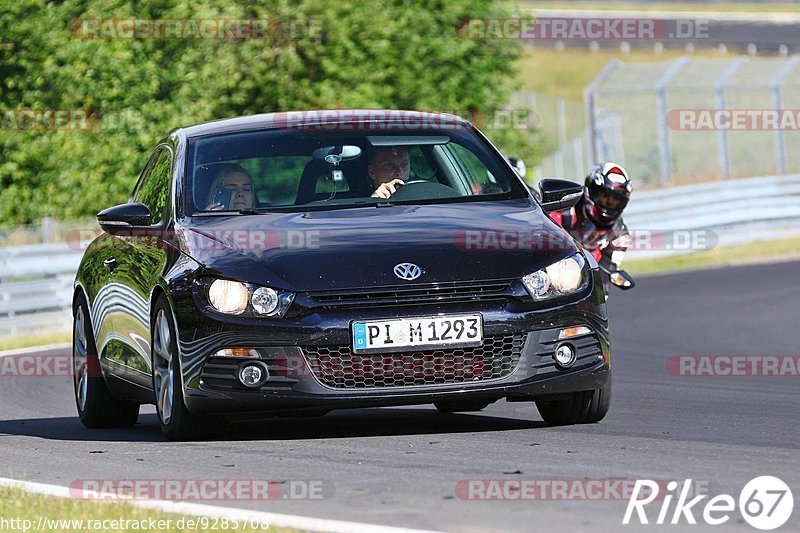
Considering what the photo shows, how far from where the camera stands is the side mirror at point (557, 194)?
30.5 ft

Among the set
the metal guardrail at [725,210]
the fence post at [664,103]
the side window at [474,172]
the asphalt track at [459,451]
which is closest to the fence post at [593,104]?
the fence post at [664,103]

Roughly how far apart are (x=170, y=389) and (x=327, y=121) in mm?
1870

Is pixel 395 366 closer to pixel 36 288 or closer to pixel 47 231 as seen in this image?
pixel 36 288

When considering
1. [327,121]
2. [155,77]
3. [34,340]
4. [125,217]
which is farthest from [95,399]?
[155,77]

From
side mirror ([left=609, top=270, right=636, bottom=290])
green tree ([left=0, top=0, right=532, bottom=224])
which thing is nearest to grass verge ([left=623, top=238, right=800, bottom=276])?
green tree ([left=0, top=0, right=532, bottom=224])

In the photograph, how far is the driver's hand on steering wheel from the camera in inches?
358

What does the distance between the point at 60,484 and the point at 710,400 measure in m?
4.29

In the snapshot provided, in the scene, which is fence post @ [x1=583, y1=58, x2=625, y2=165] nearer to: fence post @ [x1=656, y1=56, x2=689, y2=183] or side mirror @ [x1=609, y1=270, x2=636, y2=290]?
fence post @ [x1=656, y1=56, x2=689, y2=183]

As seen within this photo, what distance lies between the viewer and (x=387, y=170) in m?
9.20

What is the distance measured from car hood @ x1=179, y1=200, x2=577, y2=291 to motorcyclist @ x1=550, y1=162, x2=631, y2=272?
120 inches

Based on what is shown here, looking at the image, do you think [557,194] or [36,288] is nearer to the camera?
[557,194]

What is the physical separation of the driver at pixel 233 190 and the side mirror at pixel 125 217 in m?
0.36

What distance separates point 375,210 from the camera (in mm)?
8828

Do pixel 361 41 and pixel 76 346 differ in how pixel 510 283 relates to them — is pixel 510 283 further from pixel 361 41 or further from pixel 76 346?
pixel 361 41
